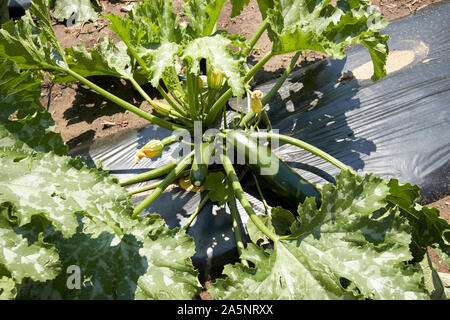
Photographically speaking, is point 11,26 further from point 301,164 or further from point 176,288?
point 301,164

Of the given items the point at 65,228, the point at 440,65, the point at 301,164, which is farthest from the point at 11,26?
the point at 440,65

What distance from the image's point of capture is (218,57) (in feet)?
5.08

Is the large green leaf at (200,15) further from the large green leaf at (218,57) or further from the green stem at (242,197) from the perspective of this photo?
the green stem at (242,197)

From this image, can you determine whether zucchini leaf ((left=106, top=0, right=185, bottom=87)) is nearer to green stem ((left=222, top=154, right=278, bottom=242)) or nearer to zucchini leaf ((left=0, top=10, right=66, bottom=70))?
zucchini leaf ((left=0, top=10, right=66, bottom=70))

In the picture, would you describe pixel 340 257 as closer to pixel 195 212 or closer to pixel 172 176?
pixel 195 212

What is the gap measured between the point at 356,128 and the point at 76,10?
2.78m

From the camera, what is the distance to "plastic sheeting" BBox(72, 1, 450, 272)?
220cm

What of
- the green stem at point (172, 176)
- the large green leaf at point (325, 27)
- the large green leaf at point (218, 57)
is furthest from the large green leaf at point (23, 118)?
the large green leaf at point (325, 27)

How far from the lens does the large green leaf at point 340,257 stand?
4.86 feet

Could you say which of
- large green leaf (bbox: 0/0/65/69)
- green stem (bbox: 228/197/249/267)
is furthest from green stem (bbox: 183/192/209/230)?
large green leaf (bbox: 0/0/65/69)

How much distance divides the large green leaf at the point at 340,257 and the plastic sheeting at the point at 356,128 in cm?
51

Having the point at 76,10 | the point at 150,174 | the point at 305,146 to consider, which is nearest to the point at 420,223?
the point at 305,146
